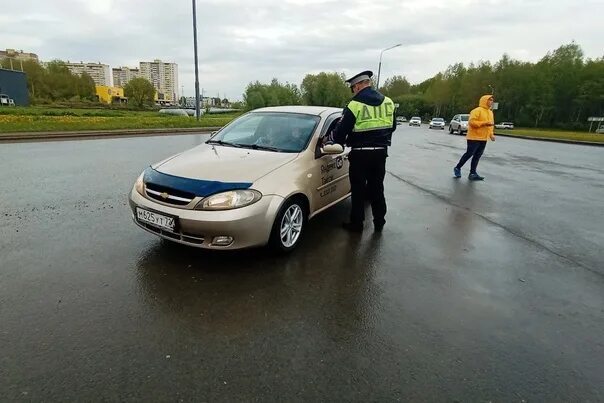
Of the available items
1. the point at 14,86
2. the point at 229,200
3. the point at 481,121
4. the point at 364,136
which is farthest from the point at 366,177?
the point at 14,86

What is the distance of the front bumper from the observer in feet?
11.1

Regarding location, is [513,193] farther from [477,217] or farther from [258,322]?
[258,322]

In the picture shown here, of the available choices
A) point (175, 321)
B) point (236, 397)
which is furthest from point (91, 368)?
point (236, 397)

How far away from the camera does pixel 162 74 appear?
16888 centimetres

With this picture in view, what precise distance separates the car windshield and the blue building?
72107 millimetres

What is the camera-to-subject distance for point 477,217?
577cm

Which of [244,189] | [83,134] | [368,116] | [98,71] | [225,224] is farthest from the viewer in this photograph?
[98,71]

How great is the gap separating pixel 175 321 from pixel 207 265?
3.03 ft

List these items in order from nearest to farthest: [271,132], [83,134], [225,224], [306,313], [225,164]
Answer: [306,313], [225,224], [225,164], [271,132], [83,134]

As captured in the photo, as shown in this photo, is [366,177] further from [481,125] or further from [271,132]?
[481,125]

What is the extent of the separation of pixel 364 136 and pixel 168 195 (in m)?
2.35

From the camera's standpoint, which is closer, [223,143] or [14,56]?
[223,143]

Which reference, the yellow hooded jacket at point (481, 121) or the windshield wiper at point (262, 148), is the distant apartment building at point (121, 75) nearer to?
the yellow hooded jacket at point (481, 121)

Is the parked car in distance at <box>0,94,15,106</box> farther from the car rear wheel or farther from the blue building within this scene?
the car rear wheel
